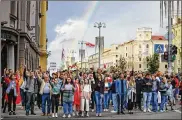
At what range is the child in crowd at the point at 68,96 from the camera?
1521 cm

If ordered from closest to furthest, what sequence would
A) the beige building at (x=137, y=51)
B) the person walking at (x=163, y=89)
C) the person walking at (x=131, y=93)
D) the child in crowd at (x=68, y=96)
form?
the child in crowd at (x=68, y=96)
the person walking at (x=131, y=93)
the person walking at (x=163, y=89)
the beige building at (x=137, y=51)

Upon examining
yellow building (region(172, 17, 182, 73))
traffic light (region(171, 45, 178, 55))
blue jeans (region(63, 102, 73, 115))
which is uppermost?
yellow building (region(172, 17, 182, 73))

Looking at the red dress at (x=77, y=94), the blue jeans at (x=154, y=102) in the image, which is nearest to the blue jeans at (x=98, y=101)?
the red dress at (x=77, y=94)

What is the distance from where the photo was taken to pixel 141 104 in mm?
19016

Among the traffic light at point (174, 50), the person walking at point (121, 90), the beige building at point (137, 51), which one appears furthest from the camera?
the beige building at point (137, 51)

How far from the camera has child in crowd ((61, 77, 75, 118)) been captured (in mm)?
15211

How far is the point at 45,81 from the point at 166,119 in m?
5.00

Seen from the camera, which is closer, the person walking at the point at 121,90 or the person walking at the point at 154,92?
the person walking at the point at 121,90

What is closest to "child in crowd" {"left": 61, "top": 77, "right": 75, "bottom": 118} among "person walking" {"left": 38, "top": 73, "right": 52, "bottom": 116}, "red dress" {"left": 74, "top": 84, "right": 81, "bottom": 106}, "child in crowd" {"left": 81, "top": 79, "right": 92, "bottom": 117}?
"red dress" {"left": 74, "top": 84, "right": 81, "bottom": 106}

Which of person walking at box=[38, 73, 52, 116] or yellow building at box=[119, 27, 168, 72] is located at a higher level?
yellow building at box=[119, 27, 168, 72]

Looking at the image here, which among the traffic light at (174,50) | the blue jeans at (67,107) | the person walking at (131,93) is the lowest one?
the blue jeans at (67,107)

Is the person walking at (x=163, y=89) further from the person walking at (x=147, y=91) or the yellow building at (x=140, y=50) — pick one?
the yellow building at (x=140, y=50)

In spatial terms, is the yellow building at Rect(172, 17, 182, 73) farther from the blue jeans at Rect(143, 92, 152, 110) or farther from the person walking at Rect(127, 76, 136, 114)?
the blue jeans at Rect(143, 92, 152, 110)

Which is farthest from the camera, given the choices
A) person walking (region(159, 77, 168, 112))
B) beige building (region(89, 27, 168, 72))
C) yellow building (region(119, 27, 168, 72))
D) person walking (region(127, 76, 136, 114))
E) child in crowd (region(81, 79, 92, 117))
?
yellow building (region(119, 27, 168, 72))
